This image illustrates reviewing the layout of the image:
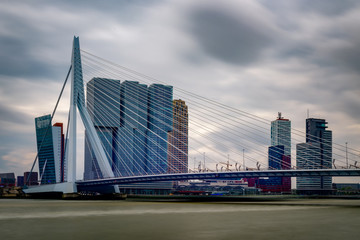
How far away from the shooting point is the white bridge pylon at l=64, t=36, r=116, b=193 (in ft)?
206

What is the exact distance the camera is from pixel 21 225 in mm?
24266

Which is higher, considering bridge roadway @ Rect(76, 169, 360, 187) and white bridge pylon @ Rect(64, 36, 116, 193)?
white bridge pylon @ Rect(64, 36, 116, 193)

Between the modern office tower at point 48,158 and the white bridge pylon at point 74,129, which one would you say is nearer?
the white bridge pylon at point 74,129

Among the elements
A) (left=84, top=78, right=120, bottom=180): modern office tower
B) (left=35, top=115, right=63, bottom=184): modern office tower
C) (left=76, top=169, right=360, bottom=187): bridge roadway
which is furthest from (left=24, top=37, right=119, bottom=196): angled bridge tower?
(left=35, top=115, right=63, bottom=184): modern office tower

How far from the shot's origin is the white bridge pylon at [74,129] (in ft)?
206

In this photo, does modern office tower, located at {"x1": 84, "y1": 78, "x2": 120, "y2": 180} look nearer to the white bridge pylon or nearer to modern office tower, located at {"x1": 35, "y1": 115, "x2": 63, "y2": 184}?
the white bridge pylon

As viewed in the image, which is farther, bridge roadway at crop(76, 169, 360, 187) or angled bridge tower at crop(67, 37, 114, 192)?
angled bridge tower at crop(67, 37, 114, 192)

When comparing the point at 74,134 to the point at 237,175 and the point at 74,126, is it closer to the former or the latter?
the point at 74,126

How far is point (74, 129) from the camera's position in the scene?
66312 millimetres

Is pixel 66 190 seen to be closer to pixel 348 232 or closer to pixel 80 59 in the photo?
pixel 80 59

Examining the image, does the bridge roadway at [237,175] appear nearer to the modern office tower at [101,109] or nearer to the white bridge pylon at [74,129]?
the white bridge pylon at [74,129]

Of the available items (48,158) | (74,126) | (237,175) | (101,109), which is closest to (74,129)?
(74,126)

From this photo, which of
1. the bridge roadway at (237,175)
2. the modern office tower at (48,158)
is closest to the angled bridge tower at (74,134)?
the bridge roadway at (237,175)

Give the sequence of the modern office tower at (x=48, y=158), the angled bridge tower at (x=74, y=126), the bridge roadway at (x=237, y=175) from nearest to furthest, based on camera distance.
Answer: the bridge roadway at (x=237, y=175), the angled bridge tower at (x=74, y=126), the modern office tower at (x=48, y=158)
